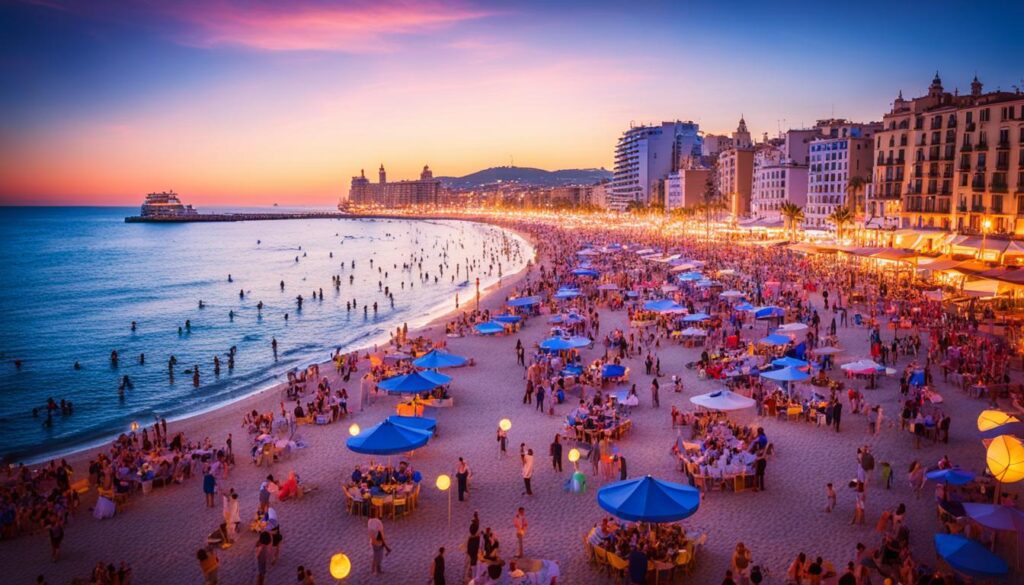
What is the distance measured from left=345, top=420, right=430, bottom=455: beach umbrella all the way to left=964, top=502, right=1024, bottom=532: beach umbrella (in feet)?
34.1

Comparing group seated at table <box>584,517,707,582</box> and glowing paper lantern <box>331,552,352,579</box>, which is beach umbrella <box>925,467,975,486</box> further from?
glowing paper lantern <box>331,552,352,579</box>

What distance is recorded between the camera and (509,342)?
3184cm

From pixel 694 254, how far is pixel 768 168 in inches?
1674

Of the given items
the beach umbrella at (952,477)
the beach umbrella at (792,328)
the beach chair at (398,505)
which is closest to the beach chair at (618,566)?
the beach chair at (398,505)

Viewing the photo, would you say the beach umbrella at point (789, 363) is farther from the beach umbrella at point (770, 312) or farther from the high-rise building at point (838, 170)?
the high-rise building at point (838, 170)

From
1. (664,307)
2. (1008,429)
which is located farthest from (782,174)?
(1008,429)

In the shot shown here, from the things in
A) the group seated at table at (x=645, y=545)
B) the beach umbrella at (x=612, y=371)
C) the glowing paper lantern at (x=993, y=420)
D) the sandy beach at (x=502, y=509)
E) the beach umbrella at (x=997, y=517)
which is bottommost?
the sandy beach at (x=502, y=509)

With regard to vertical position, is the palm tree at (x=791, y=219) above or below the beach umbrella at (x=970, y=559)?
above

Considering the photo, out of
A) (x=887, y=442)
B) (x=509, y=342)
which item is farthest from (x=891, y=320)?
(x=509, y=342)

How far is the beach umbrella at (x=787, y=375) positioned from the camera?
19938mm

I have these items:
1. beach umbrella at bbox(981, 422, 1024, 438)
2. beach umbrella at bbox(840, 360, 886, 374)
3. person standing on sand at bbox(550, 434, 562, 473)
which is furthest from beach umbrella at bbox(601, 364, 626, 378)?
beach umbrella at bbox(981, 422, 1024, 438)

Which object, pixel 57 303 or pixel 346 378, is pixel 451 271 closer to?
pixel 57 303

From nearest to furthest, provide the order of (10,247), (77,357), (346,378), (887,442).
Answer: (887,442) < (346,378) < (77,357) < (10,247)

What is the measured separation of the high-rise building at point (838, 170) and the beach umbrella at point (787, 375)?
64.6 m
